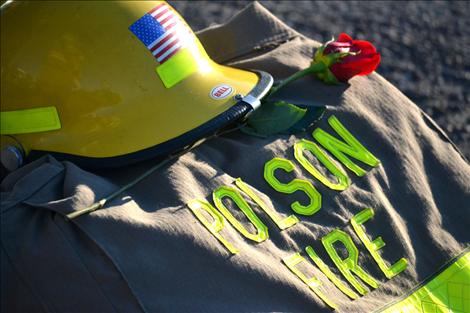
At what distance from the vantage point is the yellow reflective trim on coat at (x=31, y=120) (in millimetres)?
1852

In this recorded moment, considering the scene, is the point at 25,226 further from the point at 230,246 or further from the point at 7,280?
the point at 230,246

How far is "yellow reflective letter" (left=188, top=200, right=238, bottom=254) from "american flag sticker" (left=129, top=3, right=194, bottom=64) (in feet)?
1.43

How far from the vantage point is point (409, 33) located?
337 cm

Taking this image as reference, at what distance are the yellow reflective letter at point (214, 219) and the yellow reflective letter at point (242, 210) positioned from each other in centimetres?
2

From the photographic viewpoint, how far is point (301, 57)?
2186 mm

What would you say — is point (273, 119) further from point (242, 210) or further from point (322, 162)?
point (242, 210)

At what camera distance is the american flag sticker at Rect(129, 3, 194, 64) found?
1.88 metres

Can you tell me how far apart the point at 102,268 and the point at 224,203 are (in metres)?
0.34

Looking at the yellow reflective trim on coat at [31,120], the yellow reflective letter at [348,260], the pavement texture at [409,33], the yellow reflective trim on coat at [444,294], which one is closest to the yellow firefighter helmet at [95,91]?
the yellow reflective trim on coat at [31,120]

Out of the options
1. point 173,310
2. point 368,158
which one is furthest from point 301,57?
point 173,310

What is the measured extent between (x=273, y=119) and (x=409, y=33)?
1.69 meters

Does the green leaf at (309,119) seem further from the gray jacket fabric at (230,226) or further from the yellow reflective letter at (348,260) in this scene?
the yellow reflective letter at (348,260)

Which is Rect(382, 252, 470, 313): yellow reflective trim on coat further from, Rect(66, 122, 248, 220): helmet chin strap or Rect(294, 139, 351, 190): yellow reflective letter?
Rect(66, 122, 248, 220): helmet chin strap

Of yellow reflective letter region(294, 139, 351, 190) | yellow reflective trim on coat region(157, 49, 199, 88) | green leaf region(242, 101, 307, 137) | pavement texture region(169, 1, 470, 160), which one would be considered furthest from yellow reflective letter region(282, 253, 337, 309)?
pavement texture region(169, 1, 470, 160)
